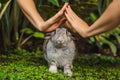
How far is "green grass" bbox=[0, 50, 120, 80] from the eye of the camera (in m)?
2.81

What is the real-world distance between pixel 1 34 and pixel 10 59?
2.11 feet

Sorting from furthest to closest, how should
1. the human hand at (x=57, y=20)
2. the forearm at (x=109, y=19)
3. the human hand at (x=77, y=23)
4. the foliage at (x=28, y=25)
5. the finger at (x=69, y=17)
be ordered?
the foliage at (x=28, y=25), the human hand at (x=57, y=20), the finger at (x=69, y=17), the human hand at (x=77, y=23), the forearm at (x=109, y=19)

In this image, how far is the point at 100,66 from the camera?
3.24m

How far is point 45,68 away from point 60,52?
20 centimetres

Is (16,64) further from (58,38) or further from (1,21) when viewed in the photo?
(1,21)

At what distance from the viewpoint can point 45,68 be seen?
2977 mm

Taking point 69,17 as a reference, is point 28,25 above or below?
above

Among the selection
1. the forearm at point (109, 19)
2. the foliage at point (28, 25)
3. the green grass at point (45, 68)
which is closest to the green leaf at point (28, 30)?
the foliage at point (28, 25)

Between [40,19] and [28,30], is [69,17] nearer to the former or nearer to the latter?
[40,19]

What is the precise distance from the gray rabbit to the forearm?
1.91ft

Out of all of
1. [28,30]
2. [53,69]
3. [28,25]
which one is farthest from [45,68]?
[28,25]

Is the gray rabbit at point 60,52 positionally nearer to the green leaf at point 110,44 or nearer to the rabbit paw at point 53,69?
the rabbit paw at point 53,69

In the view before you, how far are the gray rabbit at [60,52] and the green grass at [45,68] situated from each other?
6 cm

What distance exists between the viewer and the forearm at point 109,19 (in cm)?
193
